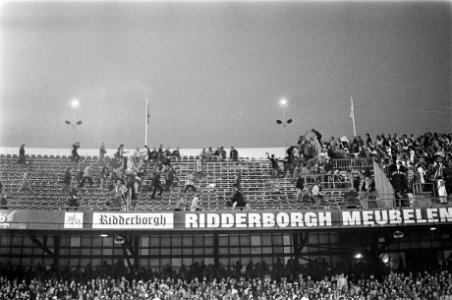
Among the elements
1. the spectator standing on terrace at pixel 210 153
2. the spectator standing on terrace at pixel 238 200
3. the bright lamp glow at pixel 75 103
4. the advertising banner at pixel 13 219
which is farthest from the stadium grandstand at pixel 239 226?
the bright lamp glow at pixel 75 103

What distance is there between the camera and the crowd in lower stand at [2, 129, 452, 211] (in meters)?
26.6

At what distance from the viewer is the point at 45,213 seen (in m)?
24.2

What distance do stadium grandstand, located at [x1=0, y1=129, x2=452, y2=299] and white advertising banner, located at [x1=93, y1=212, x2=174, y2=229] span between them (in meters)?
0.05

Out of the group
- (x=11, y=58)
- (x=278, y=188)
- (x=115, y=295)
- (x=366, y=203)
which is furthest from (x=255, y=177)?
(x=11, y=58)

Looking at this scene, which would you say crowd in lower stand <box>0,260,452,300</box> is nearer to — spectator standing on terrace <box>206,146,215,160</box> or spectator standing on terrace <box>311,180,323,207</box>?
spectator standing on terrace <box>311,180,323,207</box>

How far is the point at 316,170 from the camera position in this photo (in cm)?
3152

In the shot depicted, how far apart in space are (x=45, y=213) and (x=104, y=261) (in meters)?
5.89

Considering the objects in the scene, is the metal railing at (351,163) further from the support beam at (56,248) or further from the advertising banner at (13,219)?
the advertising banner at (13,219)

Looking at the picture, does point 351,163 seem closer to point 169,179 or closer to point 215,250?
point 215,250

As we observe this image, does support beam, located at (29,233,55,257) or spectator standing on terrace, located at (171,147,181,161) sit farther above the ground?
spectator standing on terrace, located at (171,147,181,161)

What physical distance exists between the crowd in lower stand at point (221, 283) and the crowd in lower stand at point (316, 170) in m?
3.87

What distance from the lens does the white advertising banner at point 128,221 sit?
2453 centimetres

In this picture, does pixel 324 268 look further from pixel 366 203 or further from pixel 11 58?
pixel 11 58

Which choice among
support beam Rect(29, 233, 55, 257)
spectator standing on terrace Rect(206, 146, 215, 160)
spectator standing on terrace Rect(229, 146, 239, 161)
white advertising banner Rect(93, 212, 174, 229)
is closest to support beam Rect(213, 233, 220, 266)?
white advertising banner Rect(93, 212, 174, 229)
